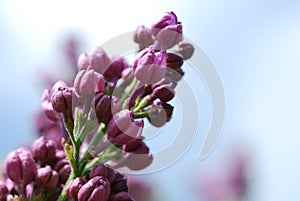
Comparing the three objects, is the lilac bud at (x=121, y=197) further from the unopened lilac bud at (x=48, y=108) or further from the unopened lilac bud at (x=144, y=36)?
the unopened lilac bud at (x=144, y=36)

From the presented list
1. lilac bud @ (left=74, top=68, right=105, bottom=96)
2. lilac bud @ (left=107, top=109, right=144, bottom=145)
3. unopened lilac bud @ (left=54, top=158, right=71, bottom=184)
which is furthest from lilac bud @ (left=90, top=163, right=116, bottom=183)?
lilac bud @ (left=74, top=68, right=105, bottom=96)

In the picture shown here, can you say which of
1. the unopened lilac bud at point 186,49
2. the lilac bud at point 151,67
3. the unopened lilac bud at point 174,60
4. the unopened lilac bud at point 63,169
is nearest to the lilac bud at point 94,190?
the unopened lilac bud at point 63,169

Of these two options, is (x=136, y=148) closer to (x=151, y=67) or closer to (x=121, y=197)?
(x=121, y=197)

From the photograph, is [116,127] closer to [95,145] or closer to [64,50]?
[95,145]

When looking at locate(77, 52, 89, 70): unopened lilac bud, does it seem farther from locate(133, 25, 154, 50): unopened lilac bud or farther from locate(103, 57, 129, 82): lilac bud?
locate(133, 25, 154, 50): unopened lilac bud

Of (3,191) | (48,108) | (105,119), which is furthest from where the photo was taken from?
(48,108)

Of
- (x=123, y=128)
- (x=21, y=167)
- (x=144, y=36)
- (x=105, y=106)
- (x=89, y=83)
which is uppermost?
(x=144, y=36)

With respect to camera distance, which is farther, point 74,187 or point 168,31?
point 168,31

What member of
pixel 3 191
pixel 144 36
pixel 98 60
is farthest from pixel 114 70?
pixel 3 191
